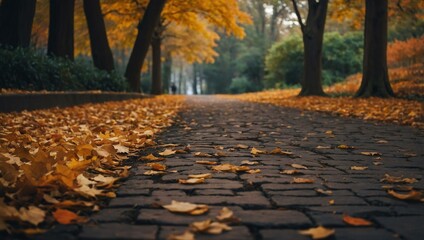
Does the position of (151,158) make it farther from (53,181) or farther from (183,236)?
(183,236)

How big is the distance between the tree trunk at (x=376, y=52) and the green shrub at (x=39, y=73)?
31.0ft

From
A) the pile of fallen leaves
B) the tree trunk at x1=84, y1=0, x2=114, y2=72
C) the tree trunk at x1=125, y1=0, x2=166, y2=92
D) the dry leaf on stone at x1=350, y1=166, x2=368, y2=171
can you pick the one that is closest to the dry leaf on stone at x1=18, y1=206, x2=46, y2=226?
the pile of fallen leaves

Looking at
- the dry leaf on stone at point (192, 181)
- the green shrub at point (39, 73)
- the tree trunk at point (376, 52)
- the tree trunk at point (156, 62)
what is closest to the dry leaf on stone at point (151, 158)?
the dry leaf on stone at point (192, 181)

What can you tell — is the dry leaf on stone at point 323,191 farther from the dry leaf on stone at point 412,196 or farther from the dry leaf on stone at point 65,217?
the dry leaf on stone at point 65,217

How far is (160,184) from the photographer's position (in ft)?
10.3

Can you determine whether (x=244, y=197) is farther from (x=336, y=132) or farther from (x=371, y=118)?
(x=371, y=118)

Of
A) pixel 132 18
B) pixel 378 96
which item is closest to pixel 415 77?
pixel 378 96

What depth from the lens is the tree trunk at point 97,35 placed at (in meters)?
16.4

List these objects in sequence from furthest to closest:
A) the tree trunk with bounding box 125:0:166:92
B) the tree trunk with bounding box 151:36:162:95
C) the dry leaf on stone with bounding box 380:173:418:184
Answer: the tree trunk with bounding box 151:36:162:95 → the tree trunk with bounding box 125:0:166:92 → the dry leaf on stone with bounding box 380:173:418:184

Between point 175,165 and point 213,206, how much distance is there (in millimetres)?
1341

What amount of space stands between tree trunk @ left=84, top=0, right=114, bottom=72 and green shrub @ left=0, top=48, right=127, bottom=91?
267cm

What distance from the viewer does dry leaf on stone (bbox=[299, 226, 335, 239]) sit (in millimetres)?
2051

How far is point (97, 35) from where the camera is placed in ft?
54.5

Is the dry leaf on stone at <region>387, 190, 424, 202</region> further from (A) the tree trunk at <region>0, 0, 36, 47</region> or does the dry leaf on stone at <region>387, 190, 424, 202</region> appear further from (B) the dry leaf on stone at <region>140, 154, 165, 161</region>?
(A) the tree trunk at <region>0, 0, 36, 47</region>
